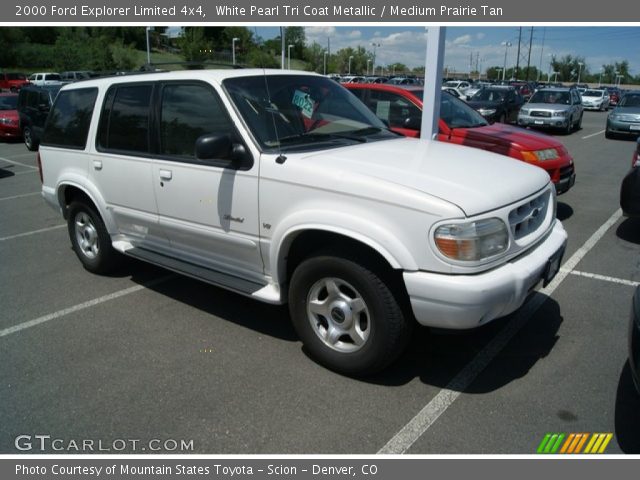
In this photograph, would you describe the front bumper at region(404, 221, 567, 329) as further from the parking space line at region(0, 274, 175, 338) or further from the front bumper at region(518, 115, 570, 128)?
the front bumper at region(518, 115, 570, 128)

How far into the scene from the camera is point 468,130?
7.76 metres

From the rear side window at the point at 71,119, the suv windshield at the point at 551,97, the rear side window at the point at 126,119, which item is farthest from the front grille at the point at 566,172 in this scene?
the suv windshield at the point at 551,97

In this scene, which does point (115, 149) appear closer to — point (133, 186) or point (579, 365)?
point (133, 186)

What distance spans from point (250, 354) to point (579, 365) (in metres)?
2.33

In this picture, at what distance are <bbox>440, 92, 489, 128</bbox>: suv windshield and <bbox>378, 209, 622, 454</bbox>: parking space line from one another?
3.50 m

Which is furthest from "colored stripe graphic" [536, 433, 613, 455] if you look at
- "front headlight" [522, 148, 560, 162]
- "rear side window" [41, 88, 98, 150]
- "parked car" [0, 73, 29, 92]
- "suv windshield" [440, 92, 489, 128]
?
"parked car" [0, 73, 29, 92]

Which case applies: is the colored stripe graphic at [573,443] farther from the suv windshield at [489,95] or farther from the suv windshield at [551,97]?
the suv windshield at [551,97]

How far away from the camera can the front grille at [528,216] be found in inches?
129

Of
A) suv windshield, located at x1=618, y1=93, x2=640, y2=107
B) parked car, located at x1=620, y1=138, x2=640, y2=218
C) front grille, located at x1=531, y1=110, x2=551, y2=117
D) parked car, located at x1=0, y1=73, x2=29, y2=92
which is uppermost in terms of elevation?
parked car, located at x1=0, y1=73, x2=29, y2=92

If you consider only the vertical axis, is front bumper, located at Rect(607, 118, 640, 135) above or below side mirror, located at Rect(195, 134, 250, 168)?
below

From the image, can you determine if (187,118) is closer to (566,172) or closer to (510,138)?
(510,138)

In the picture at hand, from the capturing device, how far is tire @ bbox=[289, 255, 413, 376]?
3.20 meters

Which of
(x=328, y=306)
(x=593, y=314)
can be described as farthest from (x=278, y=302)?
(x=593, y=314)

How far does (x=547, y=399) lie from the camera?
3266mm
